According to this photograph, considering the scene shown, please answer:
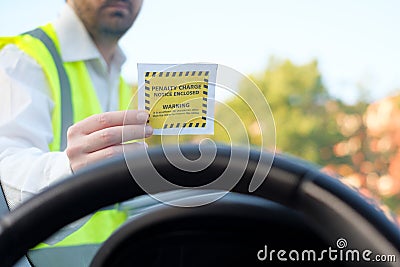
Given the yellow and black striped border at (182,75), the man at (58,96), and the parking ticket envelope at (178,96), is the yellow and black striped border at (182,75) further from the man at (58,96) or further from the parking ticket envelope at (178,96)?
the man at (58,96)

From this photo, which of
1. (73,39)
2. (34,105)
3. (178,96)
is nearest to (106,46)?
Answer: (73,39)

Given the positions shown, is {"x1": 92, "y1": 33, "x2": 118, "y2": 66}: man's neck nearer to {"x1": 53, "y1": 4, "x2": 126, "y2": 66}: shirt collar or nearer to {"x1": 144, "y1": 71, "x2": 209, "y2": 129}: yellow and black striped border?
{"x1": 53, "y1": 4, "x2": 126, "y2": 66}: shirt collar

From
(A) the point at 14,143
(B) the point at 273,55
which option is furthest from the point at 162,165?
(B) the point at 273,55

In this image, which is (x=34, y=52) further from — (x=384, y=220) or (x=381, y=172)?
(x=381, y=172)

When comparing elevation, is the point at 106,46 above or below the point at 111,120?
above

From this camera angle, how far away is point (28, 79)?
6.26ft

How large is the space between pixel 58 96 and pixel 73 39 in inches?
9.5

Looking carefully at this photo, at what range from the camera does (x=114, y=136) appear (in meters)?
1.16

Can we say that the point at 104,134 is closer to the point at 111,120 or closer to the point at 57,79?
the point at 111,120

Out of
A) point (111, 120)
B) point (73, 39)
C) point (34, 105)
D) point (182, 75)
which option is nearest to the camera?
point (182, 75)

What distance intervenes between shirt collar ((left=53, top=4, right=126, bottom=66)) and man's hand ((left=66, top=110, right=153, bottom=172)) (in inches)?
33.1

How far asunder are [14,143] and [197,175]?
3.96ft

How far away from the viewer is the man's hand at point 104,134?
103cm

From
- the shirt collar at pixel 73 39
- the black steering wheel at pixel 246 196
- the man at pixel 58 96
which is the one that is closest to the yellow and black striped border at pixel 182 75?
the man at pixel 58 96
